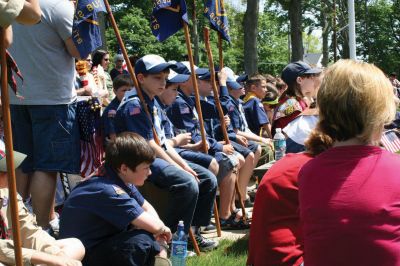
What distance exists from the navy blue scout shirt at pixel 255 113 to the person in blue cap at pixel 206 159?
2.29 meters

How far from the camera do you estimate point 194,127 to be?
671cm

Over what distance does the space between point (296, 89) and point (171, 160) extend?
1.63m

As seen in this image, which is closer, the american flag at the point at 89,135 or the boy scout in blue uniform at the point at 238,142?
the american flag at the point at 89,135

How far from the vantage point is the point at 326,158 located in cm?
257

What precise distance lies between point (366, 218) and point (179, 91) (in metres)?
4.70

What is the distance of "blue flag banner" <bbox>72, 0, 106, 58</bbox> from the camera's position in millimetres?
5031

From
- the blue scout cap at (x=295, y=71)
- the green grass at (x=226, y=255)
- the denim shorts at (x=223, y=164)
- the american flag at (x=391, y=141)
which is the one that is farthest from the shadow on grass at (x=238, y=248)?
the blue scout cap at (x=295, y=71)

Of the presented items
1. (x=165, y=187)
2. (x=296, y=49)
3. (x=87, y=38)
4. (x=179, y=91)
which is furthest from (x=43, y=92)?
(x=296, y=49)

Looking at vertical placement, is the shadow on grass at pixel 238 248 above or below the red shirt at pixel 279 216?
below

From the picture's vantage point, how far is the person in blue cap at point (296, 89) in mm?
6254

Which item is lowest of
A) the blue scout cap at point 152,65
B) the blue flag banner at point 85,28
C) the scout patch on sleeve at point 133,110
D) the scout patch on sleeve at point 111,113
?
the scout patch on sleeve at point 111,113

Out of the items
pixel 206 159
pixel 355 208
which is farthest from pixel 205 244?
pixel 355 208

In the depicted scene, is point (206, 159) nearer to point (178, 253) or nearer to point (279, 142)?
point (279, 142)

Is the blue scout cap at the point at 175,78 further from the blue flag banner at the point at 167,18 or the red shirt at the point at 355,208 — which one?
the red shirt at the point at 355,208
